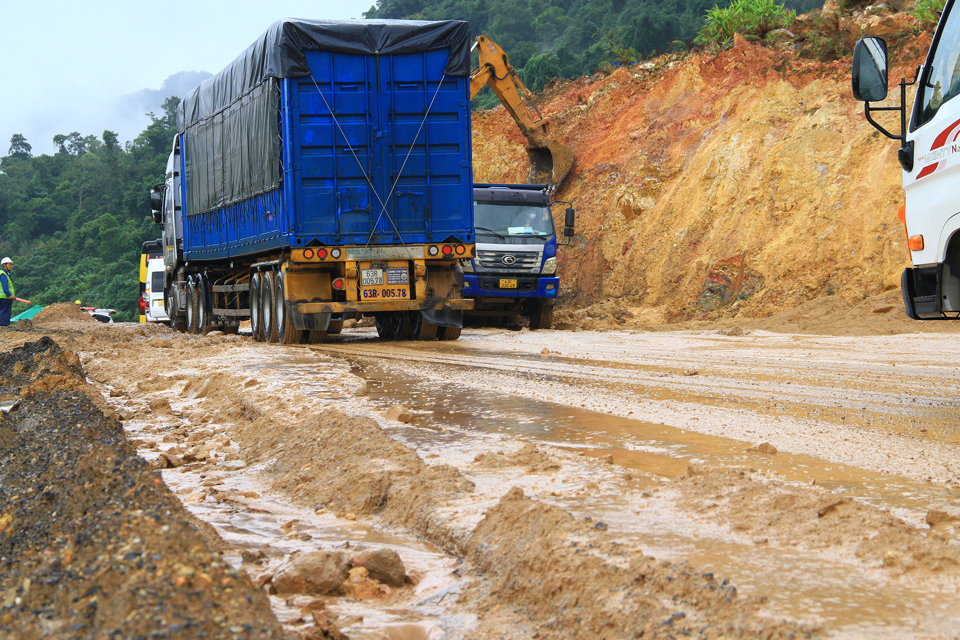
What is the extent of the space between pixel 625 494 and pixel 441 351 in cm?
838

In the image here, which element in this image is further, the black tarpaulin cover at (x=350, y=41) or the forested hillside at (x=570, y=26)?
the forested hillside at (x=570, y=26)

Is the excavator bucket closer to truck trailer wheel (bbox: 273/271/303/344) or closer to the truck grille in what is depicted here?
the truck grille

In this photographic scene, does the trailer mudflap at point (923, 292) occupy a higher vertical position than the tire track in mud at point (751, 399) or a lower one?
higher

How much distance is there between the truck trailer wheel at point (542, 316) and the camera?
18266 millimetres

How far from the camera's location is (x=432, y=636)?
304cm

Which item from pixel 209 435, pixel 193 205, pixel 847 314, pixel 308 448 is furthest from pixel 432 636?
pixel 193 205

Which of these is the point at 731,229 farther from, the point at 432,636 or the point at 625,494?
the point at 432,636

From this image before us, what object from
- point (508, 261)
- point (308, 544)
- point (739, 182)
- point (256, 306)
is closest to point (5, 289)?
point (256, 306)

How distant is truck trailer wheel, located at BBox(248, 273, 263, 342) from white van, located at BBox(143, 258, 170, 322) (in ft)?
57.1

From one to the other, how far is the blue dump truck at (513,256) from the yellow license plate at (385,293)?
422 centimetres

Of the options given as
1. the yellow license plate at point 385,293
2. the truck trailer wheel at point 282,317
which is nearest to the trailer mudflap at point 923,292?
the yellow license plate at point 385,293

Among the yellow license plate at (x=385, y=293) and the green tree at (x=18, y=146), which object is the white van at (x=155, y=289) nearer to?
the yellow license plate at (x=385, y=293)

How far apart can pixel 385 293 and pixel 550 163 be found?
15.8 meters

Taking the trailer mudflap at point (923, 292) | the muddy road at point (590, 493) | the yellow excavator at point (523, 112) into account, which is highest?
the yellow excavator at point (523, 112)
